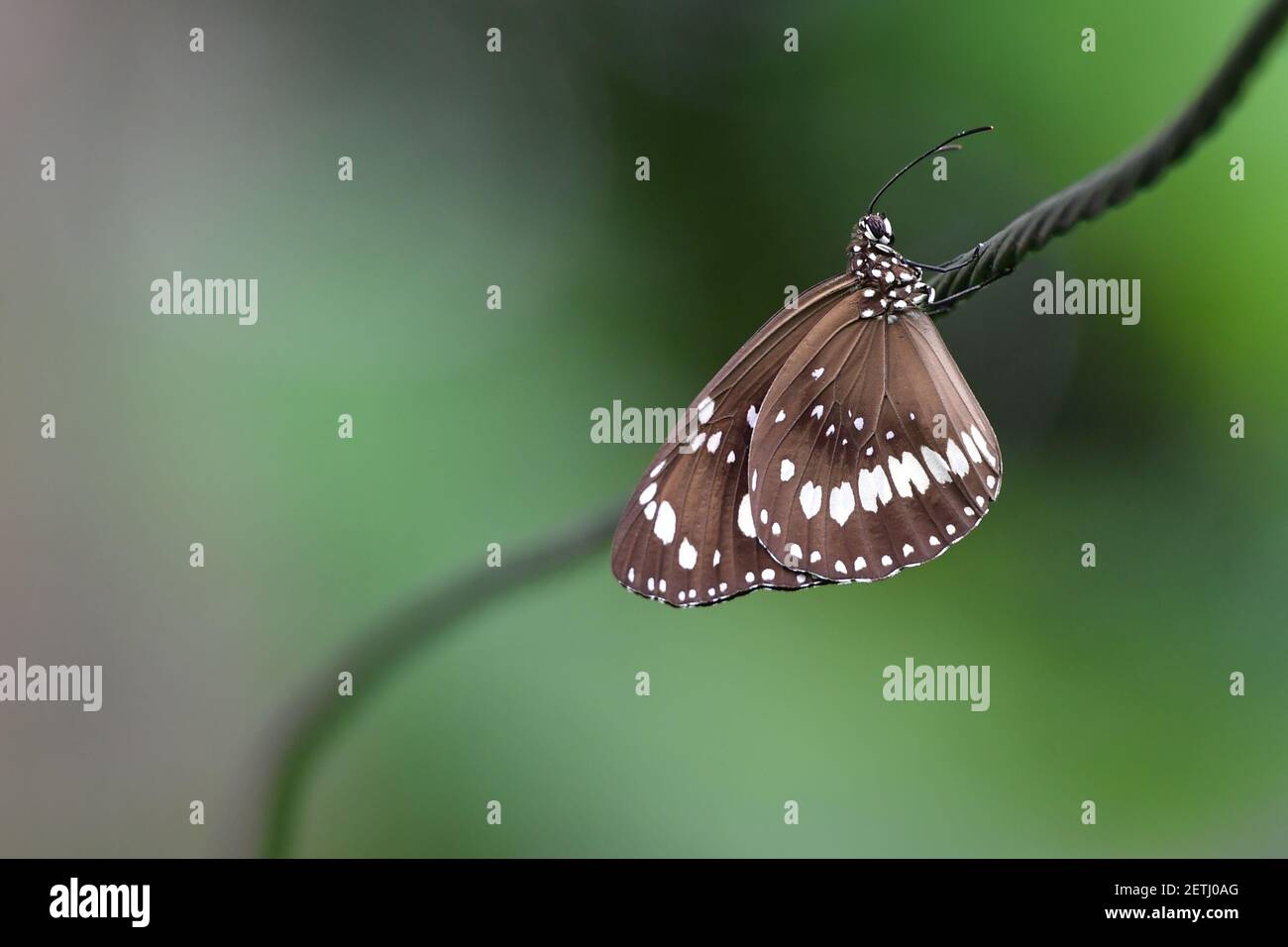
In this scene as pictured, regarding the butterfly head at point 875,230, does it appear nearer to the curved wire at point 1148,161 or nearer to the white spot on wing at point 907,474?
the white spot on wing at point 907,474

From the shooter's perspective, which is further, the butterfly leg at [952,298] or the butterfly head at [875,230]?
the butterfly head at [875,230]

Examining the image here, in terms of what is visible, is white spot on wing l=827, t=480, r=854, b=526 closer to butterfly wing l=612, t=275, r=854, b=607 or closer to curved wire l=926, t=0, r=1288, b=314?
butterfly wing l=612, t=275, r=854, b=607

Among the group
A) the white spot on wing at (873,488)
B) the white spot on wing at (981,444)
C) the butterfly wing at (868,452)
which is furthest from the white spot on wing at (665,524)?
the white spot on wing at (981,444)

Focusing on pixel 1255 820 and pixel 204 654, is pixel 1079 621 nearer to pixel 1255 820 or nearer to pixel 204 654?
pixel 1255 820

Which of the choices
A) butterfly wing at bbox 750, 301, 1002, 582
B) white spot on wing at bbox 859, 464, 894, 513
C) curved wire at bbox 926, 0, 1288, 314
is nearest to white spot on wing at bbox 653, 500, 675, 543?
butterfly wing at bbox 750, 301, 1002, 582

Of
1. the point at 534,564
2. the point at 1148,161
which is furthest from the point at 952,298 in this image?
the point at 534,564

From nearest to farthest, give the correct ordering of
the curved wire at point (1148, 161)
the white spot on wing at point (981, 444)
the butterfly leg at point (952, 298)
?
the curved wire at point (1148, 161) → the butterfly leg at point (952, 298) → the white spot on wing at point (981, 444)

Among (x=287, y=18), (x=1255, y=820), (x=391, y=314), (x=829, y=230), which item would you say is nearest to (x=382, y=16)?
(x=287, y=18)
